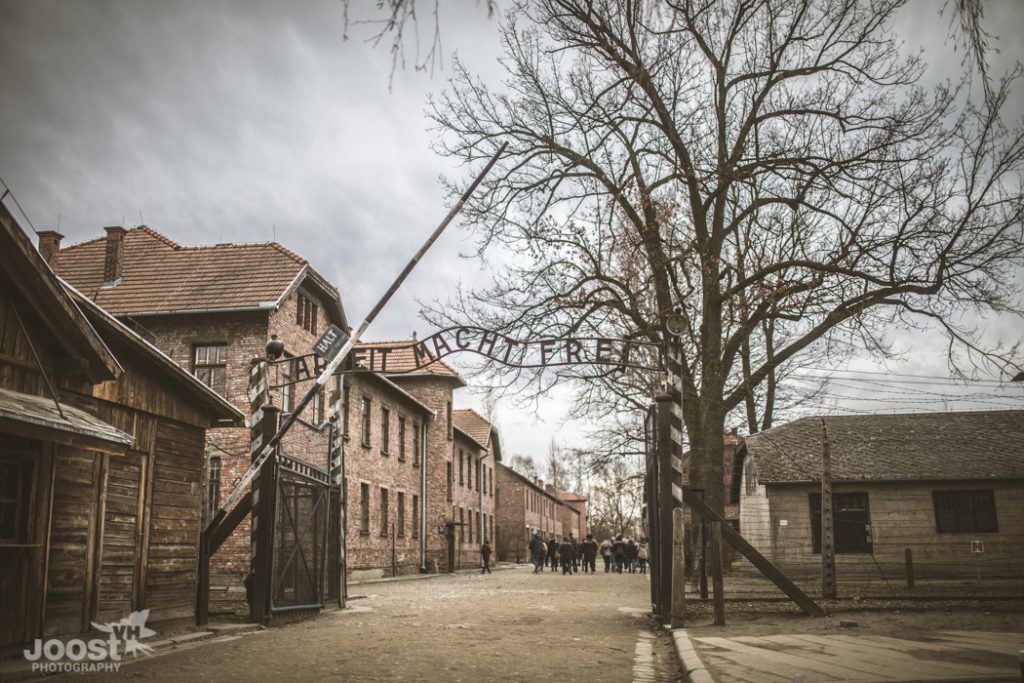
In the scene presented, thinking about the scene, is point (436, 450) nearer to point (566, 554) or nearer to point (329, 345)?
point (566, 554)

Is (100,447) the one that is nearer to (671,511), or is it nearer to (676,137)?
(671,511)

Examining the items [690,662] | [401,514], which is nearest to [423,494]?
[401,514]

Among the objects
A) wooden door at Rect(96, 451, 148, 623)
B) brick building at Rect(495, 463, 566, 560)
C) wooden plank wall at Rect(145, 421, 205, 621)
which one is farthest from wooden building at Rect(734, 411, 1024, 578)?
brick building at Rect(495, 463, 566, 560)

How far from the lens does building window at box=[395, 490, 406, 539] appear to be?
34.4 m

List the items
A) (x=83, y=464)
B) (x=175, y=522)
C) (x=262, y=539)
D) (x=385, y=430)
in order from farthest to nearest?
(x=385, y=430)
(x=175, y=522)
(x=262, y=539)
(x=83, y=464)

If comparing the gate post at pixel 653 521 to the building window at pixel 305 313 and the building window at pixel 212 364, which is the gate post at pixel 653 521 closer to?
the building window at pixel 212 364

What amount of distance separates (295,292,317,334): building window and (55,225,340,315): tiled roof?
2.12 feet

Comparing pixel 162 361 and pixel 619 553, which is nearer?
pixel 162 361

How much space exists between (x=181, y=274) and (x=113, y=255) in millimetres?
2309

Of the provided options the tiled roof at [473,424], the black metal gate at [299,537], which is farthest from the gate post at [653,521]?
the tiled roof at [473,424]

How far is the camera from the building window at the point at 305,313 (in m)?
24.7

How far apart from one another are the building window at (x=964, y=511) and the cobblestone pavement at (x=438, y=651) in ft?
53.4

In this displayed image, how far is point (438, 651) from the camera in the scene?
8930 millimetres

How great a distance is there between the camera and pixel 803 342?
65.1ft
